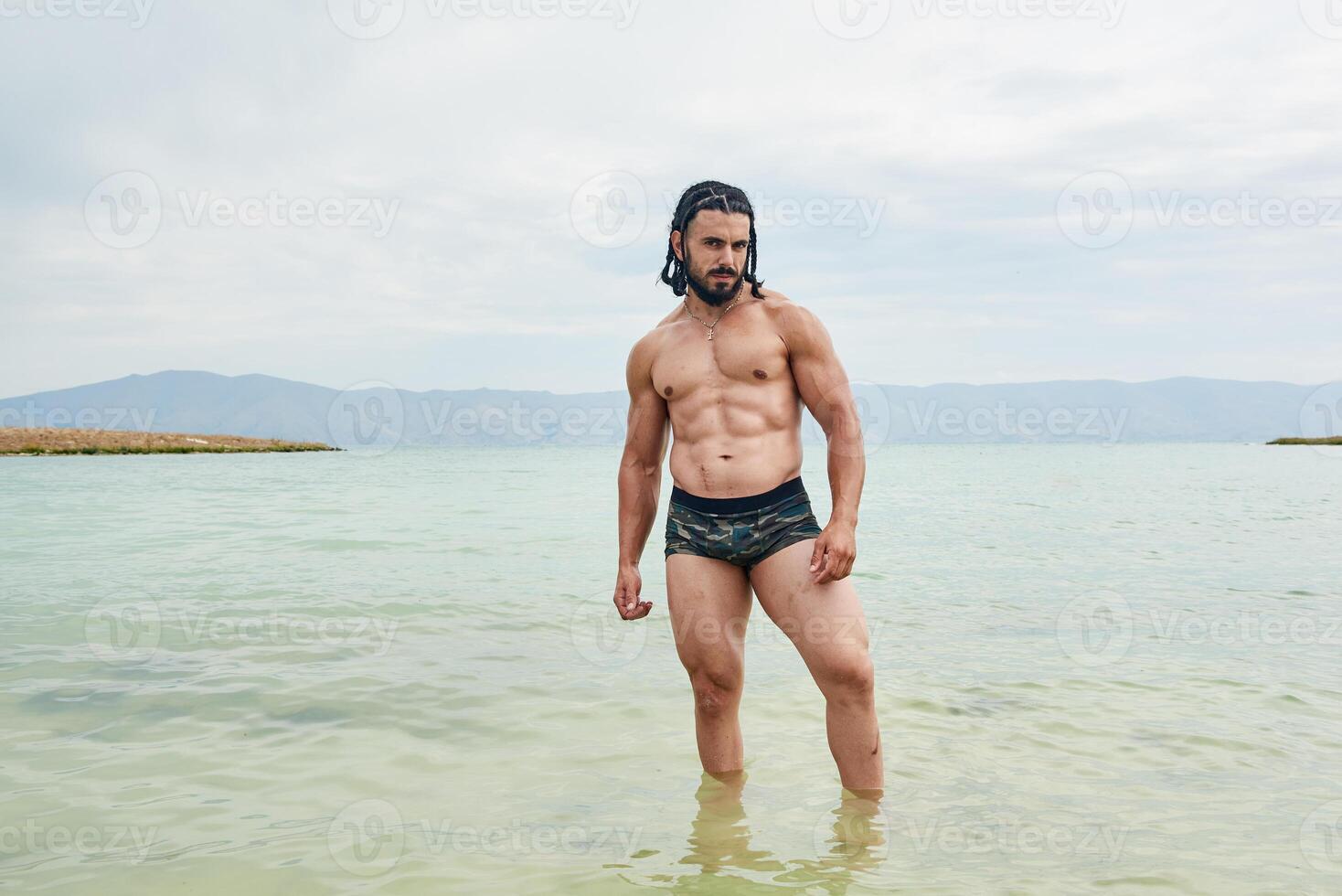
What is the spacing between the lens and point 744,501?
427 centimetres

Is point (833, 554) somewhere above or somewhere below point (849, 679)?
above

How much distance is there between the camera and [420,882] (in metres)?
3.84

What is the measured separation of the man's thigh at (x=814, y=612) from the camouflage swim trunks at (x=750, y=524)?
0.07 metres

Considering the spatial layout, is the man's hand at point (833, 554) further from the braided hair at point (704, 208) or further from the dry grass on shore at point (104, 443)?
the dry grass on shore at point (104, 443)

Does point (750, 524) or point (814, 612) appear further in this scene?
point (750, 524)

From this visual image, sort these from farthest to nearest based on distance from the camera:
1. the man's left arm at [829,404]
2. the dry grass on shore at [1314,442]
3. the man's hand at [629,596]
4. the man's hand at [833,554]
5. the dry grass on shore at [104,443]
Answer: the dry grass on shore at [1314,442] < the dry grass on shore at [104,443] < the man's hand at [629,596] < the man's left arm at [829,404] < the man's hand at [833,554]

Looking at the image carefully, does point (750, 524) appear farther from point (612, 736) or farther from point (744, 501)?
point (612, 736)

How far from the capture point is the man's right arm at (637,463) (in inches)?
182

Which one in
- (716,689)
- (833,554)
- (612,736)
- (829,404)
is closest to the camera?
(833,554)

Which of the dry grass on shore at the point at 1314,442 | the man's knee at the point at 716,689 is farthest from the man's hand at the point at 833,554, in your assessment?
the dry grass on shore at the point at 1314,442

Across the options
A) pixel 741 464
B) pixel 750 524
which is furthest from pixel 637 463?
pixel 750 524

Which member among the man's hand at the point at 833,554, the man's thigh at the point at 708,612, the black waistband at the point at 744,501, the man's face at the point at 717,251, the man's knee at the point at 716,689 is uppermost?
the man's face at the point at 717,251

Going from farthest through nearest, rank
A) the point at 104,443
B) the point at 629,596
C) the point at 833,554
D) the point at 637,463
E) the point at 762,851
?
the point at 104,443
the point at 637,463
the point at 629,596
the point at 762,851
the point at 833,554

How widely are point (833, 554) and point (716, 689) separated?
978 millimetres
